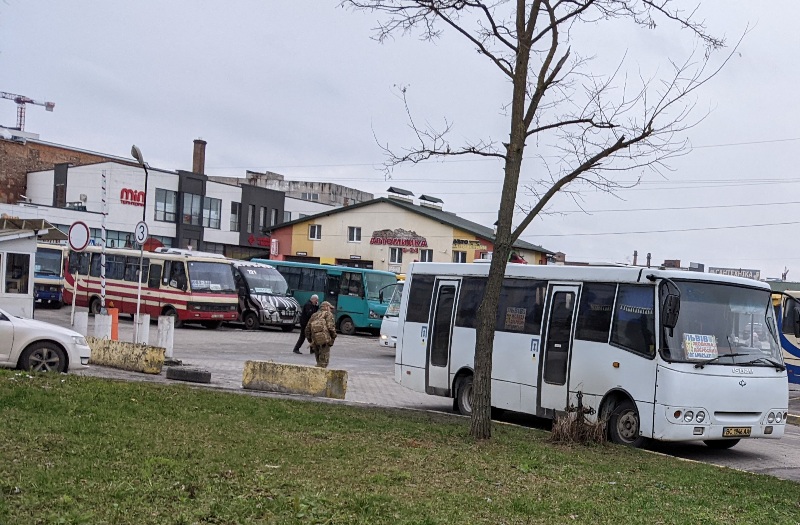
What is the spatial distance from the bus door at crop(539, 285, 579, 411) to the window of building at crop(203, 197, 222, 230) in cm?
6423

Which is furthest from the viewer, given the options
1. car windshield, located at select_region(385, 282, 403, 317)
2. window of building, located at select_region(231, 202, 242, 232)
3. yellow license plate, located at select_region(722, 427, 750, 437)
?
window of building, located at select_region(231, 202, 242, 232)

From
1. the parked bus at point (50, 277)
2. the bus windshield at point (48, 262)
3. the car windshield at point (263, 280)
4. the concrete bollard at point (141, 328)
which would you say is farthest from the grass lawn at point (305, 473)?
the bus windshield at point (48, 262)

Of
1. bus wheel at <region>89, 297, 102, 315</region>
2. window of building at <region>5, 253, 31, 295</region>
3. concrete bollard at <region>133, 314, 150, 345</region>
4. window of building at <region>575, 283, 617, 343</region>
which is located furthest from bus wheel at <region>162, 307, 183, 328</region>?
window of building at <region>575, 283, 617, 343</region>

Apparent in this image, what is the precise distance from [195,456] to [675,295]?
263 inches

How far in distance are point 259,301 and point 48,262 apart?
12.5 m

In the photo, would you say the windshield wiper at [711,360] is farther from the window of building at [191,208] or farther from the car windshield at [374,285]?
the window of building at [191,208]

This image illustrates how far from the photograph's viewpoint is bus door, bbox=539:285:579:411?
1470 cm

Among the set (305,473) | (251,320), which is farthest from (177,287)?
(305,473)

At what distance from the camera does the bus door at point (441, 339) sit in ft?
56.4

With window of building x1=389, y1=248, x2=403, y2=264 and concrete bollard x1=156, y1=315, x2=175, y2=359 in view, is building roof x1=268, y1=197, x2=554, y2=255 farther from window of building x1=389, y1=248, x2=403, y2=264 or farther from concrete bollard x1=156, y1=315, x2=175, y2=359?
concrete bollard x1=156, y1=315, x2=175, y2=359

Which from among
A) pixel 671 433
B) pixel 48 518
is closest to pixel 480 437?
pixel 671 433

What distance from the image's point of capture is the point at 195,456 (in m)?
8.80

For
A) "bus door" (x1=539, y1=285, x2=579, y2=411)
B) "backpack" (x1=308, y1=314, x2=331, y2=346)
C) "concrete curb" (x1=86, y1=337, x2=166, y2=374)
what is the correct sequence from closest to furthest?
"bus door" (x1=539, y1=285, x2=579, y2=411)
"concrete curb" (x1=86, y1=337, x2=166, y2=374)
"backpack" (x1=308, y1=314, x2=331, y2=346)

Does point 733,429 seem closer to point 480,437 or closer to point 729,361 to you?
point 729,361
